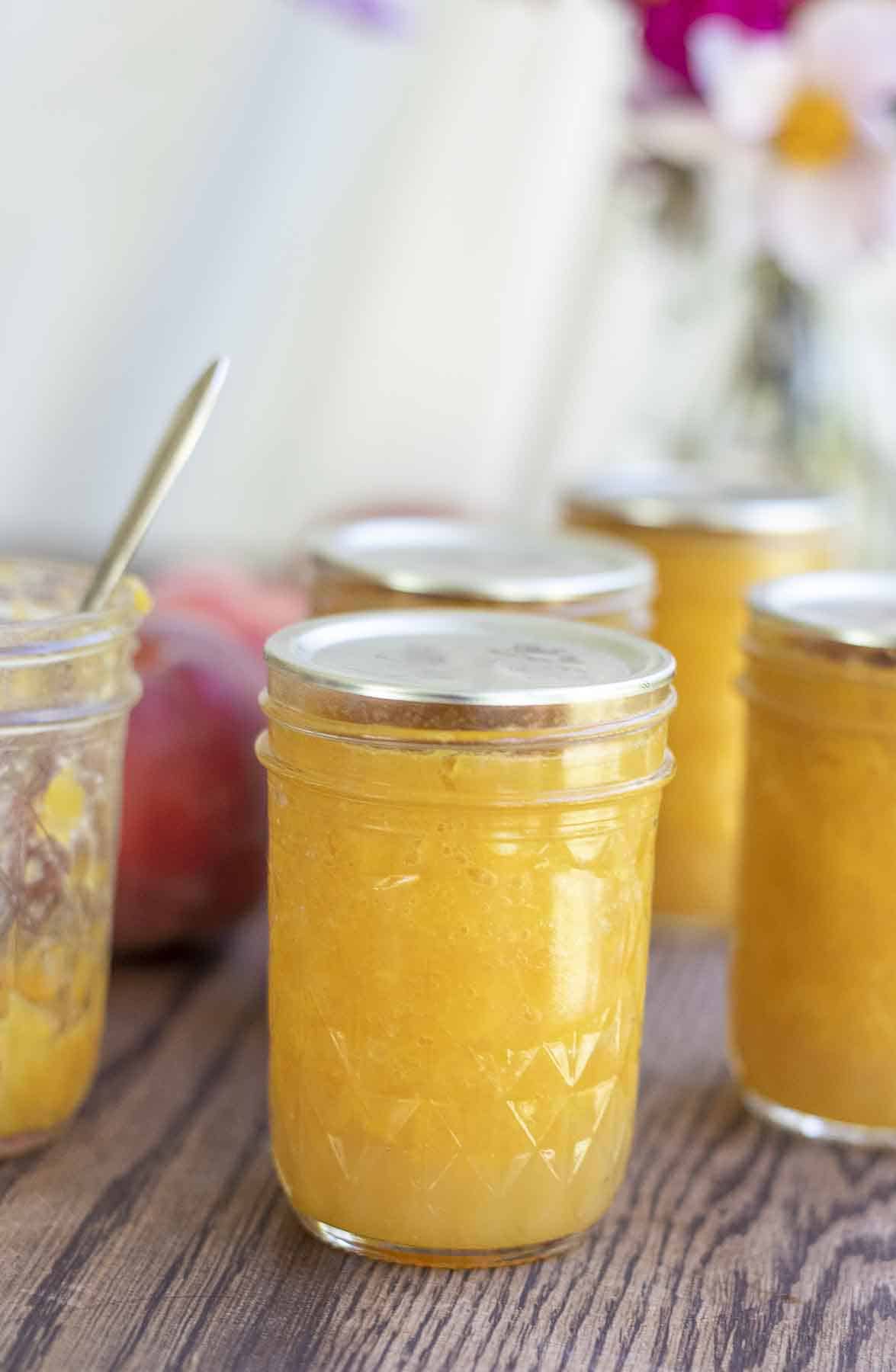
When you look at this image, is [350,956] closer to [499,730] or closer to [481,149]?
[499,730]

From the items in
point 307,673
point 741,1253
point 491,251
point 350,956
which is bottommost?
point 741,1253

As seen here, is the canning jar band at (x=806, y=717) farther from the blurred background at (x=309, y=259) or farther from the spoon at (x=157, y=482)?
the blurred background at (x=309, y=259)

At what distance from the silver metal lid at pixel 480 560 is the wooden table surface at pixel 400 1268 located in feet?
0.87

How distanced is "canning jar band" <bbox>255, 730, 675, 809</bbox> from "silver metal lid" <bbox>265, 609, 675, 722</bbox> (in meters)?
0.03

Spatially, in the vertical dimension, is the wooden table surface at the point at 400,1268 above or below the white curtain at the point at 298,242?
below

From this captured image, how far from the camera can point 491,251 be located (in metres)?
2.05

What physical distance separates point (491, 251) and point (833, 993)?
138 centimetres

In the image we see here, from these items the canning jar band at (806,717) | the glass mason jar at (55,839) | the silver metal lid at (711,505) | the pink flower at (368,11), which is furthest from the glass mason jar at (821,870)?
the pink flower at (368,11)

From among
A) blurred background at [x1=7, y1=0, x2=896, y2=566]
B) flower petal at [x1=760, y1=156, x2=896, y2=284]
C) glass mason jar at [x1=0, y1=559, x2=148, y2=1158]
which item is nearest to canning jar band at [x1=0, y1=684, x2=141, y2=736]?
glass mason jar at [x1=0, y1=559, x2=148, y2=1158]

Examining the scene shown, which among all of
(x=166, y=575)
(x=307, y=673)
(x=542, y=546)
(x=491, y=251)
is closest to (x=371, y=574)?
(x=542, y=546)

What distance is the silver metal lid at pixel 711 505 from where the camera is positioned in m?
1.10

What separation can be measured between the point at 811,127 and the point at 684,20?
0.12 metres

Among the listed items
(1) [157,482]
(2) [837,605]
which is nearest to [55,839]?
(1) [157,482]

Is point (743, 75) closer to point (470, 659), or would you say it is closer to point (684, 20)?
point (684, 20)
